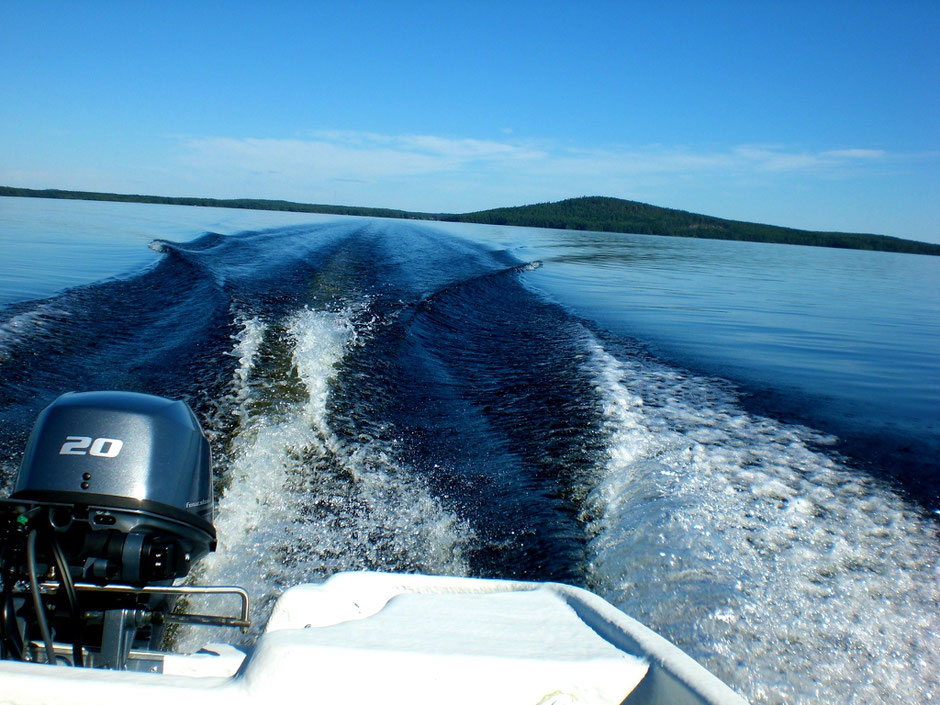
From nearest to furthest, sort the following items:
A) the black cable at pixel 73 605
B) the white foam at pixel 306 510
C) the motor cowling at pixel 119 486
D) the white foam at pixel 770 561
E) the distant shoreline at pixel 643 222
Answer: the black cable at pixel 73 605 < the motor cowling at pixel 119 486 < the white foam at pixel 770 561 < the white foam at pixel 306 510 < the distant shoreline at pixel 643 222

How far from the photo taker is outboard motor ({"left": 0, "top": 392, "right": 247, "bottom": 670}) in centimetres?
162

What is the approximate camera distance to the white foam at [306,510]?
2.81 meters

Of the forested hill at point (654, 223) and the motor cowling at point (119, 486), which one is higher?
the forested hill at point (654, 223)

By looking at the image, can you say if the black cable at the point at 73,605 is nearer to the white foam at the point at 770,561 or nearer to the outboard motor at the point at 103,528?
the outboard motor at the point at 103,528

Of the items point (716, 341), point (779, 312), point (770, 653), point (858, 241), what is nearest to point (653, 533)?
point (770, 653)

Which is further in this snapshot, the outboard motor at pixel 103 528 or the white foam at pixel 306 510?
the white foam at pixel 306 510

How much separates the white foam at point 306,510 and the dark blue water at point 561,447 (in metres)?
0.01

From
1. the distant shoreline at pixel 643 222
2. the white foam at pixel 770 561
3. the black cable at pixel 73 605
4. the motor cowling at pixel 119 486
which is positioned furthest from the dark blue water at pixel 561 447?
the distant shoreline at pixel 643 222

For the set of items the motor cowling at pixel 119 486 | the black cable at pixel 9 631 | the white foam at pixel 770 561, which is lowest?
the white foam at pixel 770 561

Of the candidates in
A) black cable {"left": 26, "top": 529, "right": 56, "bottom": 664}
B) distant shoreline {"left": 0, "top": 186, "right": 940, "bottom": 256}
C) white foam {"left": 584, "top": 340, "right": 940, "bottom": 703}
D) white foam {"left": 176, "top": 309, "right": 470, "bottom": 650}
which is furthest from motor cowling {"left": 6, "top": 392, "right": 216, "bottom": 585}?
distant shoreline {"left": 0, "top": 186, "right": 940, "bottom": 256}

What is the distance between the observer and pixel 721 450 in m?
3.94

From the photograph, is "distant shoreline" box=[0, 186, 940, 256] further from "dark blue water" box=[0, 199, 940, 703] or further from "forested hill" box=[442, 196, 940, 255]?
"dark blue water" box=[0, 199, 940, 703]

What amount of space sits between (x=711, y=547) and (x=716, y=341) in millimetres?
5051

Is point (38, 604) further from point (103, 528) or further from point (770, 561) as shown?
point (770, 561)
